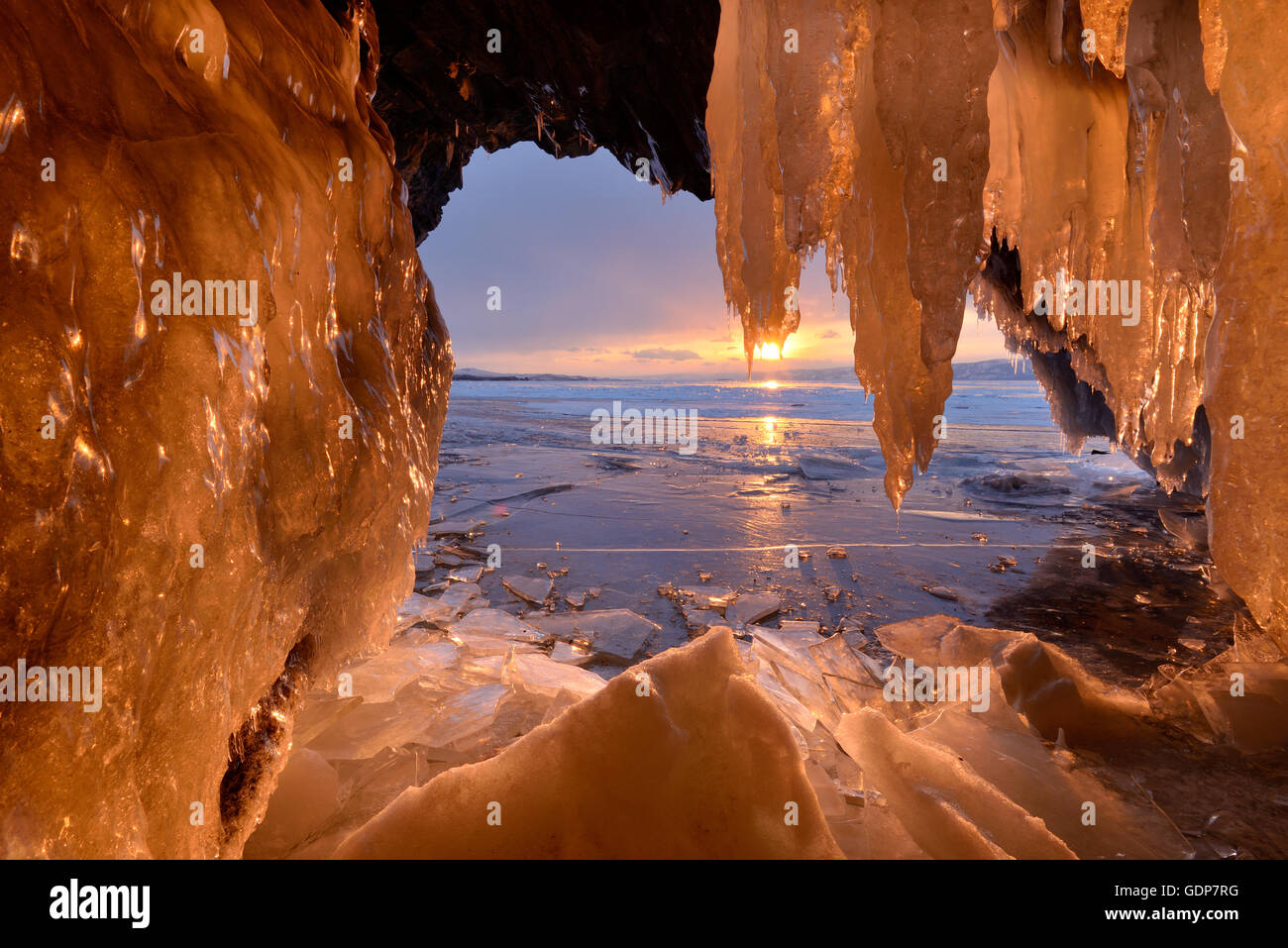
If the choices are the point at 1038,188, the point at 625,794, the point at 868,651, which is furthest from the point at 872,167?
the point at 625,794

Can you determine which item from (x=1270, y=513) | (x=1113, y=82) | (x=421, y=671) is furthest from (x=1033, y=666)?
(x=1113, y=82)

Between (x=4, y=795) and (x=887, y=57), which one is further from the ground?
(x=887, y=57)

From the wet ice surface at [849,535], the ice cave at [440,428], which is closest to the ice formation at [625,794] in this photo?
the ice cave at [440,428]

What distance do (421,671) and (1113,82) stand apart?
5.41 m

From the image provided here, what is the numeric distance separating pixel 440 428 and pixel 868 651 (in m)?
2.93

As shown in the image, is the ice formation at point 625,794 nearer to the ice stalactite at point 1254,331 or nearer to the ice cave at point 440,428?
the ice cave at point 440,428

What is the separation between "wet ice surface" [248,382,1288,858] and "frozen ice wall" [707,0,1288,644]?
1037 mm

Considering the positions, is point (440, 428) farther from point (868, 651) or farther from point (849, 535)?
point (849, 535)

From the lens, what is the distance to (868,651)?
330cm

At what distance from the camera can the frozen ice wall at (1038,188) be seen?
1466 millimetres

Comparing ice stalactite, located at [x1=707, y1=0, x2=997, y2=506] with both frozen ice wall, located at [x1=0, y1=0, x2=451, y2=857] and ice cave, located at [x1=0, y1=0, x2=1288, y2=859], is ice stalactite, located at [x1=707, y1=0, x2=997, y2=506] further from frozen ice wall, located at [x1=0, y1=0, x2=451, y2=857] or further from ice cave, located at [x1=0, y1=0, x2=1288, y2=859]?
frozen ice wall, located at [x1=0, y1=0, x2=451, y2=857]

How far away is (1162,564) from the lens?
472 centimetres
